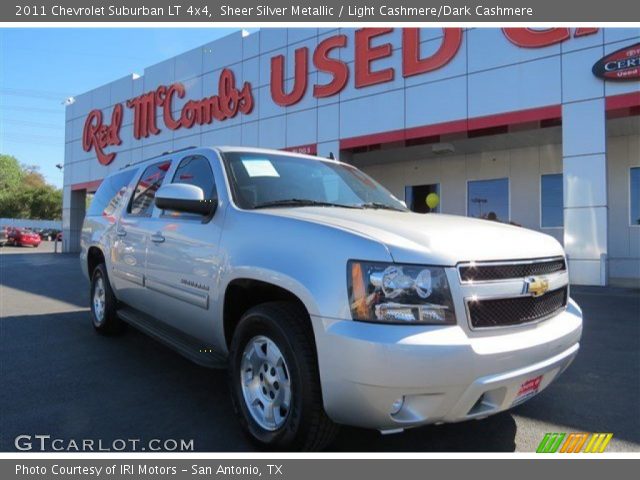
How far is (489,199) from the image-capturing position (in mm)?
16312

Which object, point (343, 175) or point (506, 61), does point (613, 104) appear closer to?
point (506, 61)

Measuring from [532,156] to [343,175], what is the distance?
42.4 feet

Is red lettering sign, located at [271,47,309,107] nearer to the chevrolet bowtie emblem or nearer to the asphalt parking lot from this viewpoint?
the asphalt parking lot

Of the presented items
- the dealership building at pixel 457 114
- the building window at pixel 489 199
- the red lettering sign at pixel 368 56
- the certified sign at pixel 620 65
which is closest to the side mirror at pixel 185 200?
the dealership building at pixel 457 114

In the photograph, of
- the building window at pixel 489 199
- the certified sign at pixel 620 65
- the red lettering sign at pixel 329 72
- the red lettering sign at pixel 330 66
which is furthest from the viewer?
the building window at pixel 489 199

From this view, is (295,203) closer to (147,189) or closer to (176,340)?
(176,340)

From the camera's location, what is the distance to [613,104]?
10828mm

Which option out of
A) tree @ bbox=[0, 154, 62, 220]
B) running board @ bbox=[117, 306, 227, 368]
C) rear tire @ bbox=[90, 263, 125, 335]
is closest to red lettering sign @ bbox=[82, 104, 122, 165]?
rear tire @ bbox=[90, 263, 125, 335]

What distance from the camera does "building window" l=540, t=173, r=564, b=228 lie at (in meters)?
14.9

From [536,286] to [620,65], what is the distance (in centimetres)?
1042

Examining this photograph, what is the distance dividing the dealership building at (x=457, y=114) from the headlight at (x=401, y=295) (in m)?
10.2

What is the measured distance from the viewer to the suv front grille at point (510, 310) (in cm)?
245

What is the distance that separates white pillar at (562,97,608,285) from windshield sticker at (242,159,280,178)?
9.75m

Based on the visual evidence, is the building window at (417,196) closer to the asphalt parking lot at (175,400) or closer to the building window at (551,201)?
the building window at (551,201)
